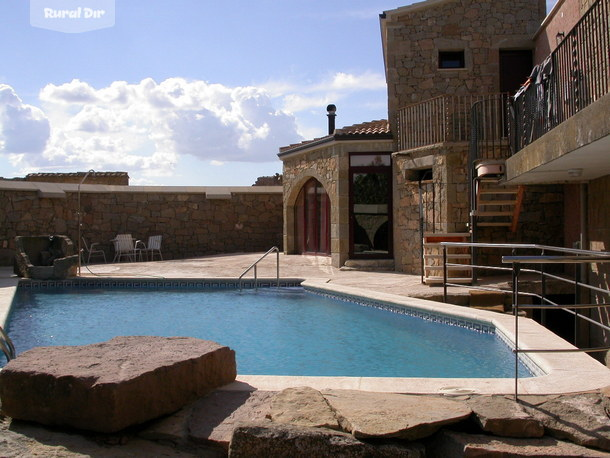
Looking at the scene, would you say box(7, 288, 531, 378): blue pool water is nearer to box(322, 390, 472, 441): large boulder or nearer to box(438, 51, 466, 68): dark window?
box(322, 390, 472, 441): large boulder

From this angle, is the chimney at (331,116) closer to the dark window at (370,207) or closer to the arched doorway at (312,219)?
the arched doorway at (312,219)

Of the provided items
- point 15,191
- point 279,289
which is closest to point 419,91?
point 279,289

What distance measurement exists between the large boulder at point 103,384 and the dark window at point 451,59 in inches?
458

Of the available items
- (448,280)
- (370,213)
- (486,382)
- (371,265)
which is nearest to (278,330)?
(448,280)

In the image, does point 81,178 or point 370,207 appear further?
point 81,178

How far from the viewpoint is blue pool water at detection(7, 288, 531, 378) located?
19.7ft

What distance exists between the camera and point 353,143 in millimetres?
13625

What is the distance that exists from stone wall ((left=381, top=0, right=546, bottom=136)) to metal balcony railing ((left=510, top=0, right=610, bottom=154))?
465 cm

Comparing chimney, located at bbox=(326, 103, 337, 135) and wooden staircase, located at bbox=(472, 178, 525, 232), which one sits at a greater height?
chimney, located at bbox=(326, 103, 337, 135)

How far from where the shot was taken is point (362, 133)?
1358cm

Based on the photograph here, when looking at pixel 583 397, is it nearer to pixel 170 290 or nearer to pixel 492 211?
pixel 492 211

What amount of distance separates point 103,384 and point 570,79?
610 cm

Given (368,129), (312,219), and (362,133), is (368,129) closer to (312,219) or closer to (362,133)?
(362,133)

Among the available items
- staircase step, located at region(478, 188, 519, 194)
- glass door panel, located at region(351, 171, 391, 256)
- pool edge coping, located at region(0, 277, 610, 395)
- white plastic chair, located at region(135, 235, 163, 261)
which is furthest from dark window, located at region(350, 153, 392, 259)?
pool edge coping, located at region(0, 277, 610, 395)
